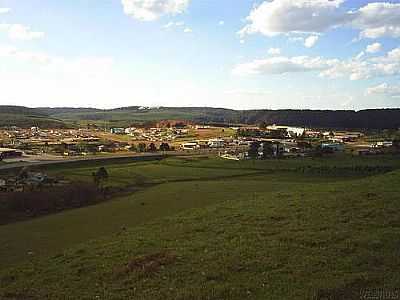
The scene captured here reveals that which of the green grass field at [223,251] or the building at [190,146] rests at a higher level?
the green grass field at [223,251]

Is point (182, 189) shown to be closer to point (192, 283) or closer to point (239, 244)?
point (239, 244)

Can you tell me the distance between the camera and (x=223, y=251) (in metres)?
14.9

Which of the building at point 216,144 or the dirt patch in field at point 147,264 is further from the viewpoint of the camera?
the building at point 216,144

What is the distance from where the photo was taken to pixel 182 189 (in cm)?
4166

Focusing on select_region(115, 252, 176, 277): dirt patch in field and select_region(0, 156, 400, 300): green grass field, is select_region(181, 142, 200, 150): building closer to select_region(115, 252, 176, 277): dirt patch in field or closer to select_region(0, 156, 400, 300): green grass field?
select_region(0, 156, 400, 300): green grass field

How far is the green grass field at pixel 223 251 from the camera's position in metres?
11.5

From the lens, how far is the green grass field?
1149 centimetres

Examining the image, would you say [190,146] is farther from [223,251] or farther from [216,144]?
[223,251]

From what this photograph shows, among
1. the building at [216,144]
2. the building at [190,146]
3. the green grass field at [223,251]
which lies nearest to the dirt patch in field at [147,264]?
the green grass field at [223,251]

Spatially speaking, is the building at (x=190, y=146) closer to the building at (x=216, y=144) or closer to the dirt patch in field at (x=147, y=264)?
the building at (x=216, y=144)

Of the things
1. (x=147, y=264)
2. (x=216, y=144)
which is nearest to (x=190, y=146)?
(x=216, y=144)

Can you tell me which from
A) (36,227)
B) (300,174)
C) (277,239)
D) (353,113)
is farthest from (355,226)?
(353,113)

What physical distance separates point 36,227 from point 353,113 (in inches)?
7008

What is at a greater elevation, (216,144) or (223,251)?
(223,251)
